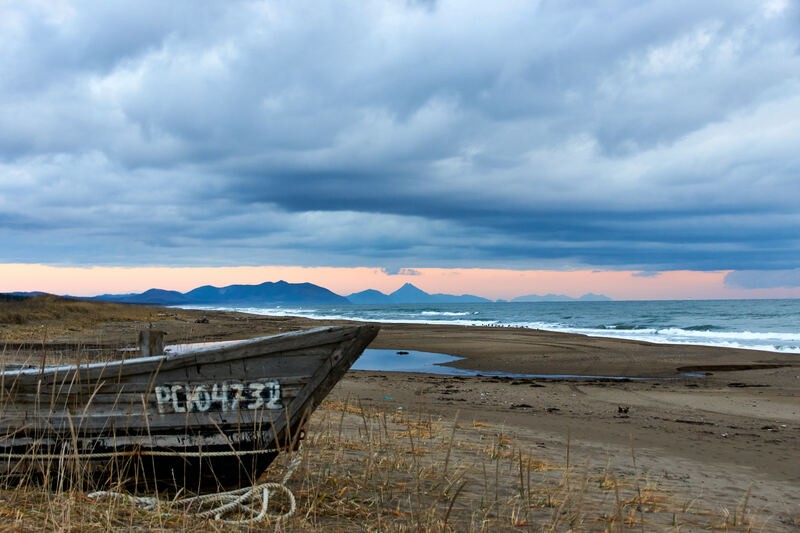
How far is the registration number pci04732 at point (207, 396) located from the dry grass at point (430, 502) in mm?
677

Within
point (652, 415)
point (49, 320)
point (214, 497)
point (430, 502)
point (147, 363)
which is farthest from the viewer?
point (49, 320)

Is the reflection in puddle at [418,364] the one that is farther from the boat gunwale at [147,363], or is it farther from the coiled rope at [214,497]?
the boat gunwale at [147,363]

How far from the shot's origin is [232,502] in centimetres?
469

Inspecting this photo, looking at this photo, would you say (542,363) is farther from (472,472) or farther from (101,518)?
(101,518)

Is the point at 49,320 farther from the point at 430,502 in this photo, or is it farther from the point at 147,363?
the point at 430,502

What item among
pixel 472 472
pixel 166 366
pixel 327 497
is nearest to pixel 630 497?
pixel 472 472

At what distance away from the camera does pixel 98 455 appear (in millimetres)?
4770

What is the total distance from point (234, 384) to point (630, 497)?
377cm

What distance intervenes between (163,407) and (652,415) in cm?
951

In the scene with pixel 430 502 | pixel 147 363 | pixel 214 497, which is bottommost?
pixel 430 502

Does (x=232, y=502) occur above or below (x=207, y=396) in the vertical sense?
below

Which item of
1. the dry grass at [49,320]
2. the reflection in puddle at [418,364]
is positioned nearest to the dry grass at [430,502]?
the reflection in puddle at [418,364]

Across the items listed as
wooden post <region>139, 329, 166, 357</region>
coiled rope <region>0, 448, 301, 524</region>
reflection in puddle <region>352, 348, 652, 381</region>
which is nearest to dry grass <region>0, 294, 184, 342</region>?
reflection in puddle <region>352, 348, 652, 381</region>

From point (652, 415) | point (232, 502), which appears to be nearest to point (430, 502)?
point (232, 502)
